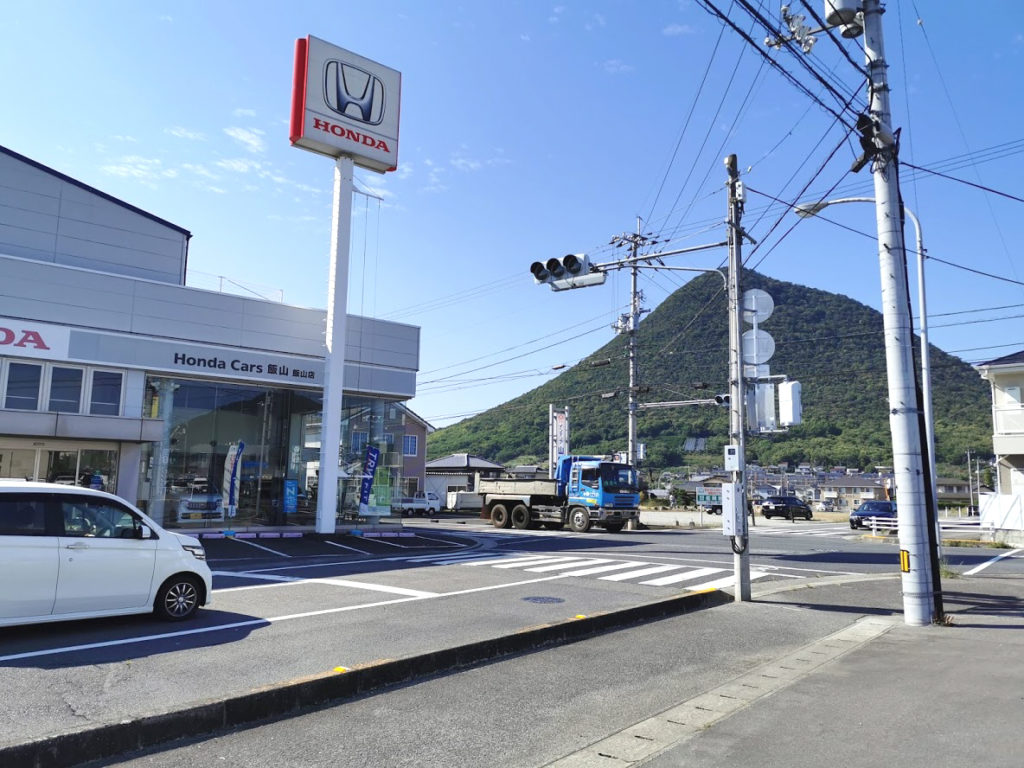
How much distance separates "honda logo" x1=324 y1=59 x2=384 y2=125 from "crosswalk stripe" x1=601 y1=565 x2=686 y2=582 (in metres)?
17.6

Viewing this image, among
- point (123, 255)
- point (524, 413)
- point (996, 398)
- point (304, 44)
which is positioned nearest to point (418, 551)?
point (123, 255)

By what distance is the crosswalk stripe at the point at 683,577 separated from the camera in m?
14.2

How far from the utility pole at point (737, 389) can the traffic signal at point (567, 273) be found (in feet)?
9.12

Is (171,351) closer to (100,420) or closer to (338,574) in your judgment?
(100,420)

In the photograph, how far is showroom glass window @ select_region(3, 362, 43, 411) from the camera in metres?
19.5

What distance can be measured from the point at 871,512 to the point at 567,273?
27.5m

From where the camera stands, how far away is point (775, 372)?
202 ft

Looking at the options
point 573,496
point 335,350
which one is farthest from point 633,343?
point 335,350

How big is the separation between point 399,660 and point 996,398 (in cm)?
3522

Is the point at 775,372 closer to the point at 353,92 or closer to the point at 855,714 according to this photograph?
the point at 353,92

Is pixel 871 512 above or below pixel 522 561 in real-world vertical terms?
above

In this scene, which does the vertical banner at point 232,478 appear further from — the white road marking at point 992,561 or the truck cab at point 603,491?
the white road marking at point 992,561

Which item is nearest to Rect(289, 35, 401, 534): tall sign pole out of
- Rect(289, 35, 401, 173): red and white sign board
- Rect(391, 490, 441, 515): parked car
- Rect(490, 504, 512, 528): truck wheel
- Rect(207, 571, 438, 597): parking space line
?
Rect(289, 35, 401, 173): red and white sign board

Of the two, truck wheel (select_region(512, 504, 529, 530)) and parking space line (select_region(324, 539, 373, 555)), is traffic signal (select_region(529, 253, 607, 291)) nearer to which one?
parking space line (select_region(324, 539, 373, 555))
